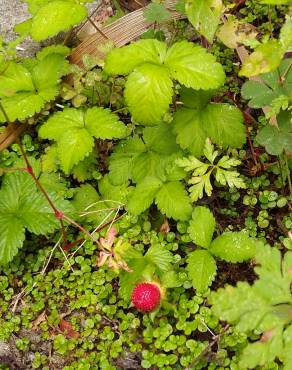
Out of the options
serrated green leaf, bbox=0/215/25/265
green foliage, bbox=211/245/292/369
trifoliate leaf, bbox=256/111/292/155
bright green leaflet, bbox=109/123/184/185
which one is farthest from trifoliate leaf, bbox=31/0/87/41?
green foliage, bbox=211/245/292/369

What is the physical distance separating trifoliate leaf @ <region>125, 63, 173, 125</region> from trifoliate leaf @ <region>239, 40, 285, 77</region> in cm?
30

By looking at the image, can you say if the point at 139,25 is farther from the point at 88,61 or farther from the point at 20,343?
the point at 20,343

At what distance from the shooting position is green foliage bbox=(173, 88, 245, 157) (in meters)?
2.18

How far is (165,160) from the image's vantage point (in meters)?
2.24

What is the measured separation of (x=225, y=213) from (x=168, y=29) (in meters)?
1.03

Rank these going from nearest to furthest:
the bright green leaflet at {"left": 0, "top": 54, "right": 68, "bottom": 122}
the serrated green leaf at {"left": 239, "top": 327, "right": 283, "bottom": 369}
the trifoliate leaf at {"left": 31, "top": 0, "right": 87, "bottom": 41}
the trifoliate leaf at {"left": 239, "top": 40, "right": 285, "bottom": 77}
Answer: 1. the serrated green leaf at {"left": 239, "top": 327, "right": 283, "bottom": 369}
2. the trifoliate leaf at {"left": 239, "top": 40, "right": 285, "bottom": 77}
3. the trifoliate leaf at {"left": 31, "top": 0, "right": 87, "bottom": 41}
4. the bright green leaflet at {"left": 0, "top": 54, "right": 68, "bottom": 122}

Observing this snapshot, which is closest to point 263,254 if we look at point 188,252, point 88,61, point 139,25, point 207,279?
point 207,279

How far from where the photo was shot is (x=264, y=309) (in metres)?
1.58

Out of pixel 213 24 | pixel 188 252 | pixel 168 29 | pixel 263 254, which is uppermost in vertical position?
pixel 213 24

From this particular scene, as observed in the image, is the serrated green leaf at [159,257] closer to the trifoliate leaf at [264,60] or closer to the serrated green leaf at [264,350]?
the serrated green leaf at [264,350]

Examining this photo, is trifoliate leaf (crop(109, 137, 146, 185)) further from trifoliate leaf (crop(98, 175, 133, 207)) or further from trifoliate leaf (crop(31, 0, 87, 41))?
trifoliate leaf (crop(31, 0, 87, 41))

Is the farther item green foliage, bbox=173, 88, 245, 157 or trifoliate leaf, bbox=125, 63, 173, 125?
green foliage, bbox=173, 88, 245, 157

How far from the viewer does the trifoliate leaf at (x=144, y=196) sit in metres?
2.12

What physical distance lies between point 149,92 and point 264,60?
1.37 feet
